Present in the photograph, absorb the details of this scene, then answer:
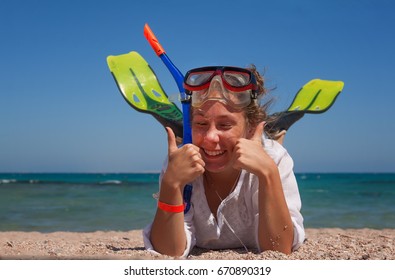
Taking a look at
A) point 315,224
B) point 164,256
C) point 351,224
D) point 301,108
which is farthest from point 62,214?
point 164,256

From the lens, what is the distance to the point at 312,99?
363 cm

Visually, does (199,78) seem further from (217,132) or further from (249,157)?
(249,157)

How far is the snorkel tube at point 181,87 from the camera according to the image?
2334 millimetres

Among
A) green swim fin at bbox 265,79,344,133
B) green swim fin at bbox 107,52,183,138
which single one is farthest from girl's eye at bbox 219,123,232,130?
green swim fin at bbox 265,79,344,133

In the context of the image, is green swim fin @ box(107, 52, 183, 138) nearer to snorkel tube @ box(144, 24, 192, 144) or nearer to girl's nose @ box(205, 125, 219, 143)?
snorkel tube @ box(144, 24, 192, 144)

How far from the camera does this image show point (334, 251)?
2486 mm

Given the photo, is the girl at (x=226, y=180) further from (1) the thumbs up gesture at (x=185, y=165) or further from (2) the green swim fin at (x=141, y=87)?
(2) the green swim fin at (x=141, y=87)

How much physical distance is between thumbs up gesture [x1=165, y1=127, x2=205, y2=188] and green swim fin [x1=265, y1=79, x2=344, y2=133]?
1258 mm

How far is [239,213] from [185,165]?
53 centimetres

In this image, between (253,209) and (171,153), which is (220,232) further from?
(171,153)

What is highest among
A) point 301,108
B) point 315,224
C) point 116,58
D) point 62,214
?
point 116,58

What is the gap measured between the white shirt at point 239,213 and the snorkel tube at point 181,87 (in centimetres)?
5

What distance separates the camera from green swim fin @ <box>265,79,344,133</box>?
3.26 meters

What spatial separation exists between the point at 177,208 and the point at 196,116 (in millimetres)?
453
